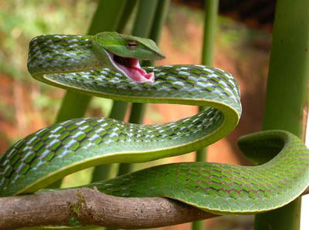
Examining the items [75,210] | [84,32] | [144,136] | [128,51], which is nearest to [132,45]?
[128,51]

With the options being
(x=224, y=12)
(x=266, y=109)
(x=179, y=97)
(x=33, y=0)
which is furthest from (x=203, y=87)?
(x=33, y=0)

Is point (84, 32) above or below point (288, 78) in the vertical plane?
below

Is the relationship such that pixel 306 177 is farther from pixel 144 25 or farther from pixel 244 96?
pixel 244 96

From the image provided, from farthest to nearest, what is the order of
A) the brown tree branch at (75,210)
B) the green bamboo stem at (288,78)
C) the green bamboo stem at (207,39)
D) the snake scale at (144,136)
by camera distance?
the green bamboo stem at (207,39) < the green bamboo stem at (288,78) < the snake scale at (144,136) < the brown tree branch at (75,210)

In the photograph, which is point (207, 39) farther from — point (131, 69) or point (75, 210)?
point (75, 210)

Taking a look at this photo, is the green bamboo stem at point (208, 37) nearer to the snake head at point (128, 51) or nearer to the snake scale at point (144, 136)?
the snake scale at point (144, 136)

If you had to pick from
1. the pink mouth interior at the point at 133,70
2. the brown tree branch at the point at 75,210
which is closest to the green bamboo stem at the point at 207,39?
the pink mouth interior at the point at 133,70

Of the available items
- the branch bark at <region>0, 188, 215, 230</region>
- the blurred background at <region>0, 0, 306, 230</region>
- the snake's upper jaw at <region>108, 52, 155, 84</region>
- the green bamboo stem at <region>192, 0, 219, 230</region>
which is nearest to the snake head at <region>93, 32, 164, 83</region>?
the snake's upper jaw at <region>108, 52, 155, 84</region>
